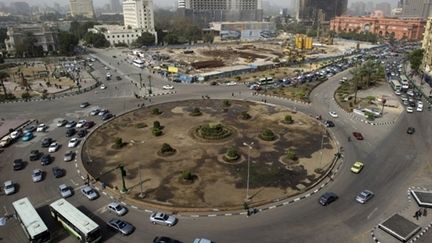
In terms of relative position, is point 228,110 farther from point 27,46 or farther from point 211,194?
point 27,46

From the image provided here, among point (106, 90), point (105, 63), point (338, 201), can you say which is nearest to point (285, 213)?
point (338, 201)

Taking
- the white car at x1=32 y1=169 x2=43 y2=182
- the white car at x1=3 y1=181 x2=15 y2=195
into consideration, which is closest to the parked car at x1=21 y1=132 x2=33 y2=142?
the white car at x1=32 y1=169 x2=43 y2=182

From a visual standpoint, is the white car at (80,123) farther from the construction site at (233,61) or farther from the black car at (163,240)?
the construction site at (233,61)

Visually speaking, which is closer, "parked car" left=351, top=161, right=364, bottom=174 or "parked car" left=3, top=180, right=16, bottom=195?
"parked car" left=3, top=180, right=16, bottom=195

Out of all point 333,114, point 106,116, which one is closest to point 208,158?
point 106,116

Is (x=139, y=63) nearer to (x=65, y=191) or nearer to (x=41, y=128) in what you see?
(x=41, y=128)

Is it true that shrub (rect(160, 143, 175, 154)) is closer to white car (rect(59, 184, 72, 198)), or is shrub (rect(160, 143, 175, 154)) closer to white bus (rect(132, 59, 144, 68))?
white car (rect(59, 184, 72, 198))
